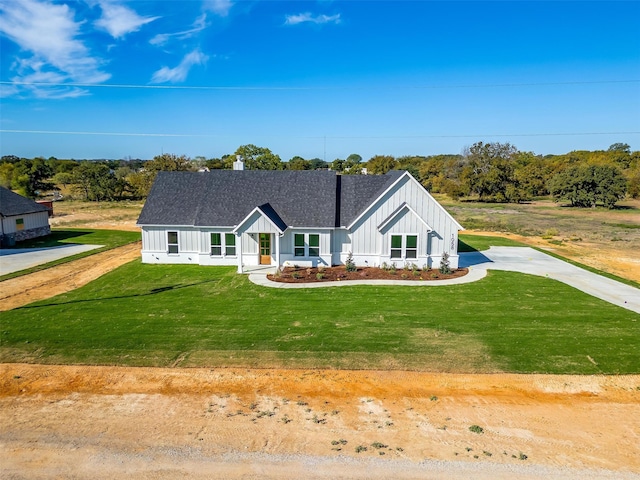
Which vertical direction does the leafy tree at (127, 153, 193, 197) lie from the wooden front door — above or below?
above

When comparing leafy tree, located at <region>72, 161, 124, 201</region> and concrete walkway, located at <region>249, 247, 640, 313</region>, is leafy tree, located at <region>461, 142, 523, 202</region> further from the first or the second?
leafy tree, located at <region>72, 161, 124, 201</region>

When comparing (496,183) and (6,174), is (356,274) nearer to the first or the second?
(496,183)

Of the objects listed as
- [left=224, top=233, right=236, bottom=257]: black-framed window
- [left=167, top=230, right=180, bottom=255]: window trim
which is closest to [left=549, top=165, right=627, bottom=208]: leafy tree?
[left=224, top=233, right=236, bottom=257]: black-framed window

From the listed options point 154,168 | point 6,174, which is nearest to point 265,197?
point 154,168

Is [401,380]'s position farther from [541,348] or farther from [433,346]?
[541,348]

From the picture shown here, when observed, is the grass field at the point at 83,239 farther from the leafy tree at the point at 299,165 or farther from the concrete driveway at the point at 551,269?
the leafy tree at the point at 299,165

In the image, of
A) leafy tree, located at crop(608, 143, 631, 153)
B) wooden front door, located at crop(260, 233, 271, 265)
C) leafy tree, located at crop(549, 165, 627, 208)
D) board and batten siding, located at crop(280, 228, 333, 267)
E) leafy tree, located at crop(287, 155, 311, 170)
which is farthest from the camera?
leafy tree, located at crop(608, 143, 631, 153)

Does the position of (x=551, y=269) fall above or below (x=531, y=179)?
below
